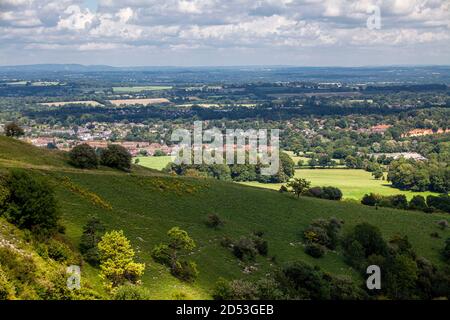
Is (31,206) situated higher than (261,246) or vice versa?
(31,206)

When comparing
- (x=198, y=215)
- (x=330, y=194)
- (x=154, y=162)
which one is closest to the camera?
(x=198, y=215)

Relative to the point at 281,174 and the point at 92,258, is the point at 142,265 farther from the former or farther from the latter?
the point at 281,174

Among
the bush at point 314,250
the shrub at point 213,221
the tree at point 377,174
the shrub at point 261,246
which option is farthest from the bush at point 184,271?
the tree at point 377,174

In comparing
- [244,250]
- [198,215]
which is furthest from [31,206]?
[198,215]

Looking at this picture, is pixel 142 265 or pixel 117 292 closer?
pixel 117 292

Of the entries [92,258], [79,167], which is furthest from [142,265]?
[79,167]

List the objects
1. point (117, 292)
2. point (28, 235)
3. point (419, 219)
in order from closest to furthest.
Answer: point (117, 292) → point (28, 235) → point (419, 219)

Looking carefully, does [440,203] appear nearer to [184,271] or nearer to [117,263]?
[184,271]

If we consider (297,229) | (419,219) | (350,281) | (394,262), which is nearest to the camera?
(350,281)
